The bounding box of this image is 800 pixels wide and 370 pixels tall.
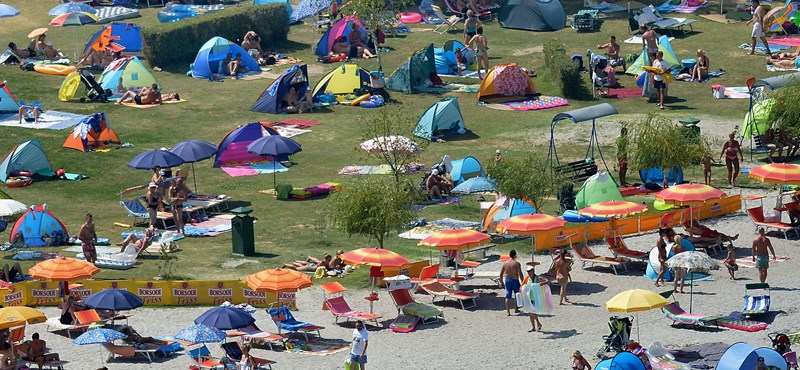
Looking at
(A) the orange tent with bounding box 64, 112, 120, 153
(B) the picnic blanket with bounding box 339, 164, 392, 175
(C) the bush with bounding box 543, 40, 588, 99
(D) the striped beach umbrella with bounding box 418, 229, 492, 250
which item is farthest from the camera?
(C) the bush with bounding box 543, 40, 588, 99

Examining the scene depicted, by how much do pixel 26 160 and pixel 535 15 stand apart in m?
21.1

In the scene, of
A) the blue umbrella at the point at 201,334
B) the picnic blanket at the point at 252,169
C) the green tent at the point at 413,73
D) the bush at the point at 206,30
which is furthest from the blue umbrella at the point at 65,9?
the blue umbrella at the point at 201,334

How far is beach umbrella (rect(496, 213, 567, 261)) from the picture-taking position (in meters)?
34.0

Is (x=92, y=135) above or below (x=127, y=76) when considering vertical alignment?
below

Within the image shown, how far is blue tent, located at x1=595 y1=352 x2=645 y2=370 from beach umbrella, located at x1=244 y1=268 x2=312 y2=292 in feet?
21.4

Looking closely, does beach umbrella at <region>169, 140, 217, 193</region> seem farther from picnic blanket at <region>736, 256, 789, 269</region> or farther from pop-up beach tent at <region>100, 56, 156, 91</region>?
picnic blanket at <region>736, 256, 789, 269</region>

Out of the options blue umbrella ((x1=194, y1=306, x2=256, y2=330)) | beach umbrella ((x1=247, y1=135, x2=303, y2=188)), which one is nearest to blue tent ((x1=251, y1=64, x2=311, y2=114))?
beach umbrella ((x1=247, y1=135, x2=303, y2=188))

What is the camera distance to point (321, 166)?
146ft

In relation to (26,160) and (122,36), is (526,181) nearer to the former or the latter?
(26,160)

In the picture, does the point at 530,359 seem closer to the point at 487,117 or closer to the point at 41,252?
the point at 41,252

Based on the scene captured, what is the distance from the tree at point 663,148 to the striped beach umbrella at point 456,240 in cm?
786

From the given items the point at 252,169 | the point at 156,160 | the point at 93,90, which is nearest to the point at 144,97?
the point at 93,90

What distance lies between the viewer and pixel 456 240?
33156 mm

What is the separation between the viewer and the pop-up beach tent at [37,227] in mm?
36688
